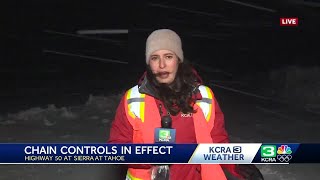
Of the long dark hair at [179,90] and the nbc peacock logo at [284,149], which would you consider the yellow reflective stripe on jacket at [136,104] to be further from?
the nbc peacock logo at [284,149]

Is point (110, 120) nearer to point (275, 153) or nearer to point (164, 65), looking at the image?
point (164, 65)

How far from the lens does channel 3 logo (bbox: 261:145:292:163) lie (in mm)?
2117

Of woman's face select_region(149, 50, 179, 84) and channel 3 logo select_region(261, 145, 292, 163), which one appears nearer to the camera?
woman's face select_region(149, 50, 179, 84)

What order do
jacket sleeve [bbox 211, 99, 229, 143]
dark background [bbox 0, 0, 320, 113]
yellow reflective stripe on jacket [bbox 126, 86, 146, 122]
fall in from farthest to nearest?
dark background [bbox 0, 0, 320, 113]
jacket sleeve [bbox 211, 99, 229, 143]
yellow reflective stripe on jacket [bbox 126, 86, 146, 122]

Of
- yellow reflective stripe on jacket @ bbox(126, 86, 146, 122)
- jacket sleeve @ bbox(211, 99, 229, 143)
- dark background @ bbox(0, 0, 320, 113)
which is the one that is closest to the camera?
yellow reflective stripe on jacket @ bbox(126, 86, 146, 122)

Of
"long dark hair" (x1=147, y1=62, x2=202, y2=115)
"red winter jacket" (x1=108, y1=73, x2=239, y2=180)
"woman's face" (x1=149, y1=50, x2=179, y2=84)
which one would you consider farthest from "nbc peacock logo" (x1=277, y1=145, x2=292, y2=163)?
"woman's face" (x1=149, y1=50, x2=179, y2=84)

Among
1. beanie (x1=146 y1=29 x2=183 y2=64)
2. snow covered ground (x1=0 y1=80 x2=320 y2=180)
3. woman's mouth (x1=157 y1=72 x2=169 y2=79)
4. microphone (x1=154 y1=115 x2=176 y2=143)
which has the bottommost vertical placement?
microphone (x1=154 y1=115 x2=176 y2=143)

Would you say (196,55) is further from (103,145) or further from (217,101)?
(103,145)

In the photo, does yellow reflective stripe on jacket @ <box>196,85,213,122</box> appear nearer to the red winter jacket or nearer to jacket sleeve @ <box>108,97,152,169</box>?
the red winter jacket

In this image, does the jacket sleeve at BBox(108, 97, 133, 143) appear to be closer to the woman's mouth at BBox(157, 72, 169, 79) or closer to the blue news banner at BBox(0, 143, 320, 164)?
the blue news banner at BBox(0, 143, 320, 164)

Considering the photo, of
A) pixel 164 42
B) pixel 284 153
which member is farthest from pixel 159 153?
pixel 284 153

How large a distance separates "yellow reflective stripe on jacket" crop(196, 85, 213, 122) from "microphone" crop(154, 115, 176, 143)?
0.57ft

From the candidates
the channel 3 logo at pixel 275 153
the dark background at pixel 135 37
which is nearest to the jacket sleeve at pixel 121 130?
the dark background at pixel 135 37

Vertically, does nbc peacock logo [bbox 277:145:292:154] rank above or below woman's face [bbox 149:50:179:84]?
below
